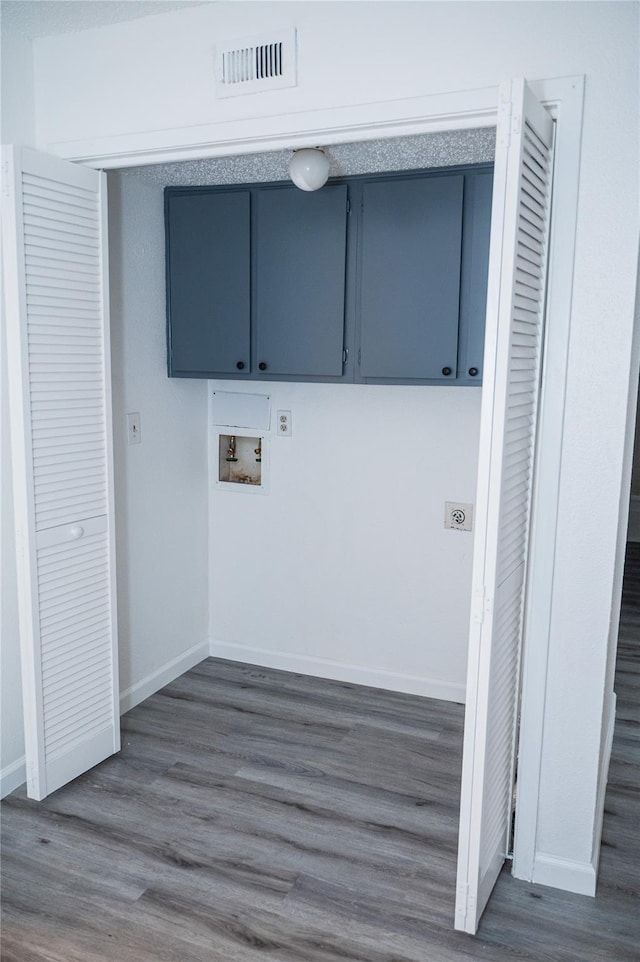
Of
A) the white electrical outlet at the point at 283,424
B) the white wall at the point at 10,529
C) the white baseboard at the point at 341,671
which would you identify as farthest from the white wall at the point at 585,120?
the white electrical outlet at the point at 283,424

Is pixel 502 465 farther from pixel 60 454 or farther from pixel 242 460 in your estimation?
pixel 242 460

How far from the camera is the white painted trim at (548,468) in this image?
2.06 m

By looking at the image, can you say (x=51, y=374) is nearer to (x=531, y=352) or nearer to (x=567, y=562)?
(x=531, y=352)

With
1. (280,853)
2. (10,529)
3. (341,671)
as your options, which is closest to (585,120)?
(10,529)

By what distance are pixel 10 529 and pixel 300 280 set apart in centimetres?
150

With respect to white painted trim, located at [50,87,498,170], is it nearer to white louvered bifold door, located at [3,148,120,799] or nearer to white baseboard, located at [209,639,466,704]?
white louvered bifold door, located at [3,148,120,799]

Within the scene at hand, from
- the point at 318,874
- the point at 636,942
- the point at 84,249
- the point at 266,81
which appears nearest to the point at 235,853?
the point at 318,874

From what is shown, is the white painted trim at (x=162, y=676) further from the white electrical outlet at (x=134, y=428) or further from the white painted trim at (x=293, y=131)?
the white painted trim at (x=293, y=131)

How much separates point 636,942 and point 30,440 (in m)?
2.31

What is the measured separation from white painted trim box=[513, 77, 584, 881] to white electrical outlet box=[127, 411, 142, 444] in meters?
1.82

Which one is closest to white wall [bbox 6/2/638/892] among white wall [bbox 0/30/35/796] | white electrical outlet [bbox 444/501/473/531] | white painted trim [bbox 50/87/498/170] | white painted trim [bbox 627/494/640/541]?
white painted trim [bbox 50/87/498/170]

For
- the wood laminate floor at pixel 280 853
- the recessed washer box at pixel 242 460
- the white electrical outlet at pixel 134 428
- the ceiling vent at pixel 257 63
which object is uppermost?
the ceiling vent at pixel 257 63

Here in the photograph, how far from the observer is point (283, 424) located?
3.67m

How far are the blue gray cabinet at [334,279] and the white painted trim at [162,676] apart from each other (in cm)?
139
